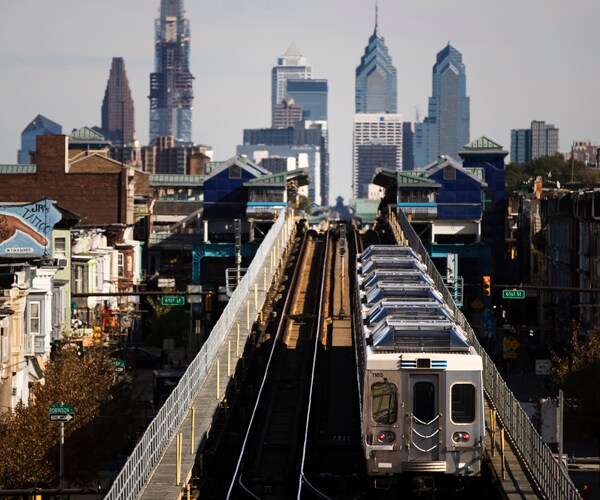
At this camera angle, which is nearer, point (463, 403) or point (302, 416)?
point (463, 403)

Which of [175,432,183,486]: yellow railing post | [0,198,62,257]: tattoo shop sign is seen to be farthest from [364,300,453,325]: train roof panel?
[0,198,62,257]: tattoo shop sign

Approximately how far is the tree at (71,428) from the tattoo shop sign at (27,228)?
12270mm


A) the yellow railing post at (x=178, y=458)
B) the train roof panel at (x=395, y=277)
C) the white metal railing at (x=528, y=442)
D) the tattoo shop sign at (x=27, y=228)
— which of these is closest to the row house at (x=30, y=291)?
the tattoo shop sign at (x=27, y=228)

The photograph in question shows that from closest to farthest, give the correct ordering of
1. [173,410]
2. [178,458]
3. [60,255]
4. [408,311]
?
[178,458] → [408,311] → [173,410] → [60,255]

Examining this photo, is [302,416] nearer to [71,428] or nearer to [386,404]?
[71,428]

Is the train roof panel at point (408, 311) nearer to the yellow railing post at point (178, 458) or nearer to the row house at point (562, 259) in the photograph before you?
the yellow railing post at point (178, 458)

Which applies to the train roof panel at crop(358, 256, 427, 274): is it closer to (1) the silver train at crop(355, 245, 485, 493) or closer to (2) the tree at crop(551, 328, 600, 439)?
(2) the tree at crop(551, 328, 600, 439)

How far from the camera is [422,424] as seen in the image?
35.7 m

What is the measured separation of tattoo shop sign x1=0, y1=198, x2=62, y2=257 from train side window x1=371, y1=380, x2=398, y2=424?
36.0m

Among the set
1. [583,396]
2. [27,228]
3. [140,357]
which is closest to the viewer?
[583,396]

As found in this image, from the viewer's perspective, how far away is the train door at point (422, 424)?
1403 inches

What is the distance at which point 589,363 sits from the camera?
2368 inches

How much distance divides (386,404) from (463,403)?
170 cm

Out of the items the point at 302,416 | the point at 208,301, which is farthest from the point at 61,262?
the point at 302,416
